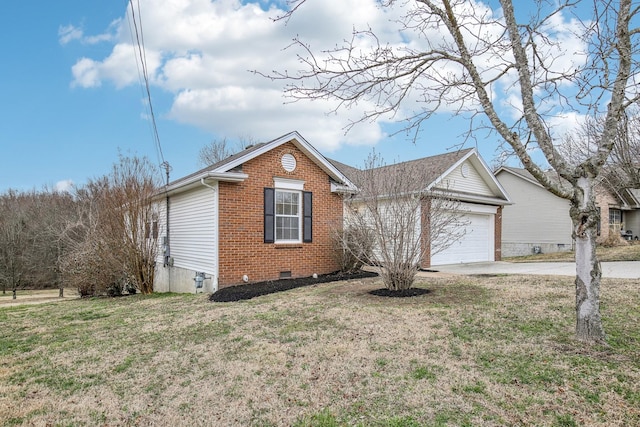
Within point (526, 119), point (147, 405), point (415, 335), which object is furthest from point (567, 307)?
point (147, 405)

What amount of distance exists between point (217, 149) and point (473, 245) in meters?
24.1

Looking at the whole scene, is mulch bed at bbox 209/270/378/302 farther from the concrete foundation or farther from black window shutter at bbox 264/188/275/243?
the concrete foundation

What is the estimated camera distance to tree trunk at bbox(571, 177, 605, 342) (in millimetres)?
4516

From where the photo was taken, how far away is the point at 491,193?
16.9m

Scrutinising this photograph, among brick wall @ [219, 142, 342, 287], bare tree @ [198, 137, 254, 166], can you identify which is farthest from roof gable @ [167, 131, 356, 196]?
bare tree @ [198, 137, 254, 166]

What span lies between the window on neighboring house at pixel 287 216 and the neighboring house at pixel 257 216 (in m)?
0.03

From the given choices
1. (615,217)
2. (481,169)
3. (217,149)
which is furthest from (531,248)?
(217,149)

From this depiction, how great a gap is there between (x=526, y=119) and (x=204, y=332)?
18.2ft

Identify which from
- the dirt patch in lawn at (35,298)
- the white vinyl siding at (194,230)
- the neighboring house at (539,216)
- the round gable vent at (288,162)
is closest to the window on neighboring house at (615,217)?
the neighboring house at (539,216)

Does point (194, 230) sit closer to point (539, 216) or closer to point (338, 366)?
point (338, 366)

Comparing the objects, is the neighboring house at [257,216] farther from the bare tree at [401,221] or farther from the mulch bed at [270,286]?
the bare tree at [401,221]

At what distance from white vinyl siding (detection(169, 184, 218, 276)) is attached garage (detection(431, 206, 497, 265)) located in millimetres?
8171

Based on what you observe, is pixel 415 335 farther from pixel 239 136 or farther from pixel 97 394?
pixel 239 136

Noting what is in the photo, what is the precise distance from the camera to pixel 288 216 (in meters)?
11.7
